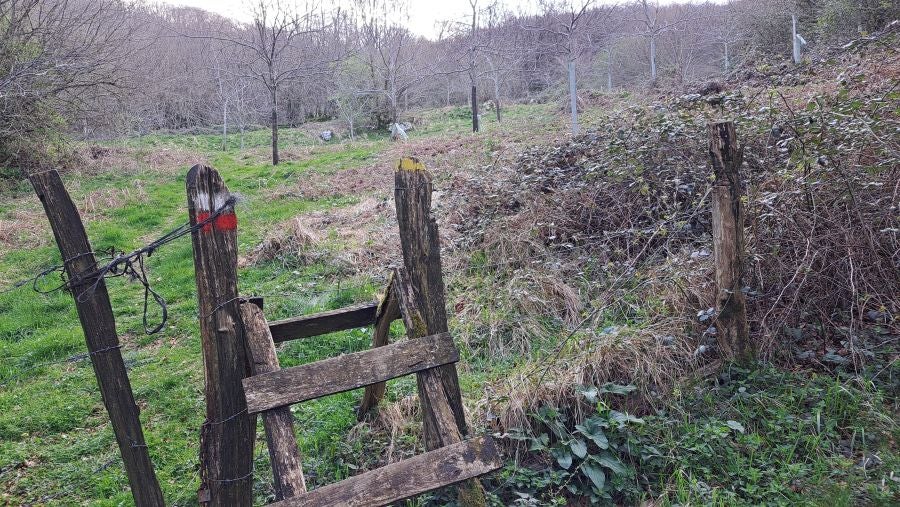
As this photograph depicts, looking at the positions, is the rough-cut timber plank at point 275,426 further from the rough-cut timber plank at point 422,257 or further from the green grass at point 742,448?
the green grass at point 742,448

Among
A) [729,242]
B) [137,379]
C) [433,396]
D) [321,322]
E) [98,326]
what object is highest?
[98,326]

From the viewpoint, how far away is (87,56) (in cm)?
1469

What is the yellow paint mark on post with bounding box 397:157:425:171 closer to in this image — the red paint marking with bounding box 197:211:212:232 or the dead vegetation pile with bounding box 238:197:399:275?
the red paint marking with bounding box 197:211:212:232

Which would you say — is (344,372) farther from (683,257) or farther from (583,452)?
(683,257)

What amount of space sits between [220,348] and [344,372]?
585mm

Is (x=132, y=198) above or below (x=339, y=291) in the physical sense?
above

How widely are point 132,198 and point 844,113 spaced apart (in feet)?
45.5

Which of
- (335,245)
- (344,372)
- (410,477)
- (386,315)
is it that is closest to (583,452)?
(410,477)

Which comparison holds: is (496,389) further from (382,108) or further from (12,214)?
(382,108)

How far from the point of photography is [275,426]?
252cm

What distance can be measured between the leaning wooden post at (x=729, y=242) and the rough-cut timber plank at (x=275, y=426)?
3.08m

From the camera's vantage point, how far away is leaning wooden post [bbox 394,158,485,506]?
280cm

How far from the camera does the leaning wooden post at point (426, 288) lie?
2.80m

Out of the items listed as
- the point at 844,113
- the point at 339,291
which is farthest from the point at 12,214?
the point at 844,113
